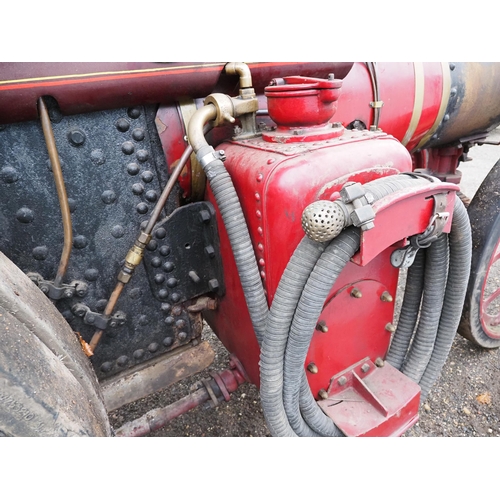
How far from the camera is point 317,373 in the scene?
1104mm

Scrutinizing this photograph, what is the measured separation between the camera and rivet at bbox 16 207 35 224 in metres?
0.87

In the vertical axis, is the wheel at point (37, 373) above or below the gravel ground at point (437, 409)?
above

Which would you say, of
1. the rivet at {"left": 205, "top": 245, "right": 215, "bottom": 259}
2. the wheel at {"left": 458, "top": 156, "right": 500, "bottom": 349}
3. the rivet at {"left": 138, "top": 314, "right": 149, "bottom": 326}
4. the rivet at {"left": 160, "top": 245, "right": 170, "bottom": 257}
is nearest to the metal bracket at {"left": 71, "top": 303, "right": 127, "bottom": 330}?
the rivet at {"left": 138, "top": 314, "right": 149, "bottom": 326}

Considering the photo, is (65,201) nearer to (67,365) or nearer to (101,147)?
(101,147)

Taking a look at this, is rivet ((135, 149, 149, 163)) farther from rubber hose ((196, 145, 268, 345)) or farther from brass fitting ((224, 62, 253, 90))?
brass fitting ((224, 62, 253, 90))

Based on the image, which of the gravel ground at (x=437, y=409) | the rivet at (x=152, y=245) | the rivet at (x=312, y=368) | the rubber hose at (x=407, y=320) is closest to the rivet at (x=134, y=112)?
the rivet at (x=152, y=245)

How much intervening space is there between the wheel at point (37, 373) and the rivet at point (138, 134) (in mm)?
412

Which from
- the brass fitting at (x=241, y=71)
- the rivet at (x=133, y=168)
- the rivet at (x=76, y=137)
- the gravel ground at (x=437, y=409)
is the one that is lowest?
the gravel ground at (x=437, y=409)

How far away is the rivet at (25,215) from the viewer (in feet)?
2.86

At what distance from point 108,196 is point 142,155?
135mm

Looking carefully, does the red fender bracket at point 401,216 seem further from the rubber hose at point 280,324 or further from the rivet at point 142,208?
the rivet at point 142,208

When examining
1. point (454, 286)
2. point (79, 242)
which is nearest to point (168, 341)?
point (79, 242)

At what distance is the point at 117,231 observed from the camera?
39.1 inches

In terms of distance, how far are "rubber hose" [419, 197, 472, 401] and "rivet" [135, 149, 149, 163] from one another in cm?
78
